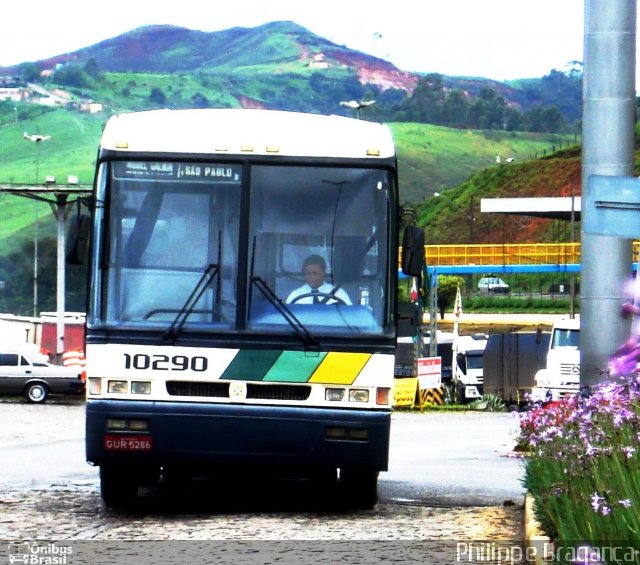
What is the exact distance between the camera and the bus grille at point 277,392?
11.8m

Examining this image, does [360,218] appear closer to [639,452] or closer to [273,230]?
[273,230]

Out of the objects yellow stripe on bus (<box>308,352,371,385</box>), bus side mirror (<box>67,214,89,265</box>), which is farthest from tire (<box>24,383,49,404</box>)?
yellow stripe on bus (<box>308,352,371,385</box>)

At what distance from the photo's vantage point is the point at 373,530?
11.1m

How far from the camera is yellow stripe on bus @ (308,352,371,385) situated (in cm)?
1188

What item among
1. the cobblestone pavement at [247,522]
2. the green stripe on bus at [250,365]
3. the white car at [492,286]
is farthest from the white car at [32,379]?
the white car at [492,286]

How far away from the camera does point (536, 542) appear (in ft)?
28.4

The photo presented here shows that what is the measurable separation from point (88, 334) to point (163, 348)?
0.58 meters

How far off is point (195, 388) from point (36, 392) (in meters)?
35.6

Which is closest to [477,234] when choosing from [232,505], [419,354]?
[419,354]

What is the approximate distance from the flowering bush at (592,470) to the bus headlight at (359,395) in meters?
1.25

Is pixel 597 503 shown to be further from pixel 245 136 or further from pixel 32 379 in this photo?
pixel 32 379

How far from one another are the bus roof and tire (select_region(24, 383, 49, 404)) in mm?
34746

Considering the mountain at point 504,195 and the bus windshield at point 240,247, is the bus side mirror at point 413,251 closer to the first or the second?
the bus windshield at point 240,247

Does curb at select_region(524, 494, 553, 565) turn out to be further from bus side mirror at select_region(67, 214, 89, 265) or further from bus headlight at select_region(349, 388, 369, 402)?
bus side mirror at select_region(67, 214, 89, 265)
